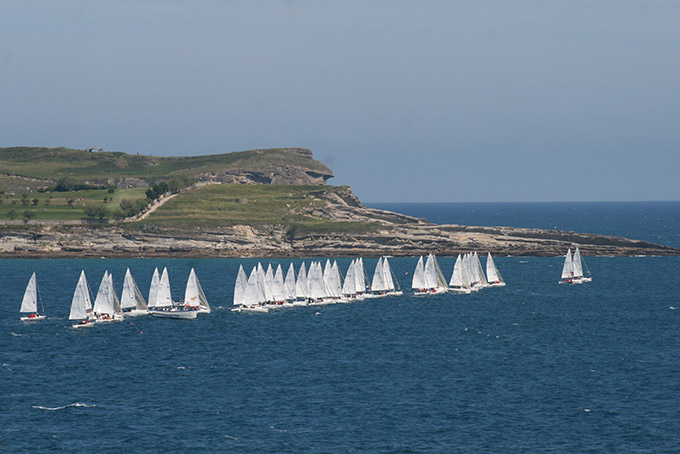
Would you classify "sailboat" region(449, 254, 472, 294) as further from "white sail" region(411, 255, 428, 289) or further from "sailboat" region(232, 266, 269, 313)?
"sailboat" region(232, 266, 269, 313)

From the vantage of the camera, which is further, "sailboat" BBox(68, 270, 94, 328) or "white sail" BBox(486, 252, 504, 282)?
"white sail" BBox(486, 252, 504, 282)

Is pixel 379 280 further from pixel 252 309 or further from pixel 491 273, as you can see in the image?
pixel 252 309

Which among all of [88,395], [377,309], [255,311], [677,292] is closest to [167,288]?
[255,311]

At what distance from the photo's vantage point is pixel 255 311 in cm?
13112

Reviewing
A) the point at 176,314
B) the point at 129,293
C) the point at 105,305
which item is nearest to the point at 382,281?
the point at 176,314

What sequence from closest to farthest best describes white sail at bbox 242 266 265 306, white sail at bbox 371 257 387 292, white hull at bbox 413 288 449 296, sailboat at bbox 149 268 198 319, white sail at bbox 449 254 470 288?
sailboat at bbox 149 268 198 319
white sail at bbox 242 266 265 306
white sail at bbox 371 257 387 292
white hull at bbox 413 288 449 296
white sail at bbox 449 254 470 288

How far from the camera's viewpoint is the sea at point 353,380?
69375mm

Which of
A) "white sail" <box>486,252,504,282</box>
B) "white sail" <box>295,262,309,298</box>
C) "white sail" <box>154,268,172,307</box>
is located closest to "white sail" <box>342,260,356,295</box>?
"white sail" <box>295,262,309,298</box>

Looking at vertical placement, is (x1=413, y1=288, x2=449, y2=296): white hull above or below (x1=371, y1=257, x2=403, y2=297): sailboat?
below

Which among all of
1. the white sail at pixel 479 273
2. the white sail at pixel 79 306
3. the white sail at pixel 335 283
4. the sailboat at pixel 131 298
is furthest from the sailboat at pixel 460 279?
the white sail at pixel 79 306

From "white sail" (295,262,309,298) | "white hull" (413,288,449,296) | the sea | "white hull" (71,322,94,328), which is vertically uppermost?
"white sail" (295,262,309,298)

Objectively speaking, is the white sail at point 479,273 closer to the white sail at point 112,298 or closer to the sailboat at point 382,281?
the sailboat at point 382,281

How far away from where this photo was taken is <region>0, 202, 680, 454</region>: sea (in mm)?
69375

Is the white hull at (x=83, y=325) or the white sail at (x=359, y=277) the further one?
the white sail at (x=359, y=277)
